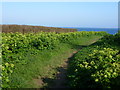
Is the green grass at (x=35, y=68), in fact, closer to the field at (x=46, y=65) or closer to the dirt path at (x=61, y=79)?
the field at (x=46, y=65)

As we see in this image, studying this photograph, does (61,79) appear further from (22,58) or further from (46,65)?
(22,58)

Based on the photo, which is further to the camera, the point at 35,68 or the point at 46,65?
the point at 46,65

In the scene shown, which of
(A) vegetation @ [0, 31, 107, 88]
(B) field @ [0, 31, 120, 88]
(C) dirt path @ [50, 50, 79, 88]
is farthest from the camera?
(C) dirt path @ [50, 50, 79, 88]

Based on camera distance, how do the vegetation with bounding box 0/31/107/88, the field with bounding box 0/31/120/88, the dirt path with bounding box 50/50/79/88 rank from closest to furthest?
1. the field with bounding box 0/31/120/88
2. the vegetation with bounding box 0/31/107/88
3. the dirt path with bounding box 50/50/79/88

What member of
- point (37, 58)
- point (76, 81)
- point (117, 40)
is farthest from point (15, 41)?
point (117, 40)

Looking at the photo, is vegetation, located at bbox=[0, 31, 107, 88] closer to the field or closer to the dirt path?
the field

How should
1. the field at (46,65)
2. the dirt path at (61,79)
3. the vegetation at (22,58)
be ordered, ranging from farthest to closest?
the dirt path at (61,79) < the vegetation at (22,58) < the field at (46,65)

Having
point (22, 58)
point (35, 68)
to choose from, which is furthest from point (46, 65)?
point (22, 58)

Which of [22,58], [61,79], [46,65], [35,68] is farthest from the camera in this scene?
[46,65]

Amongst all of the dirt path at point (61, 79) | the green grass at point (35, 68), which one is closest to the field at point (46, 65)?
the green grass at point (35, 68)

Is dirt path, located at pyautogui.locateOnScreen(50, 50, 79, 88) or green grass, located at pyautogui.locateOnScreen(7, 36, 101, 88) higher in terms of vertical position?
green grass, located at pyautogui.locateOnScreen(7, 36, 101, 88)

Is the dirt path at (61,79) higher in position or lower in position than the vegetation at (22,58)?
lower

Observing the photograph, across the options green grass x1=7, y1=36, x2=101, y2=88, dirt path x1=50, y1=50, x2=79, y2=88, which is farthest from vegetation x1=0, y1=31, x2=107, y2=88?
dirt path x1=50, y1=50, x2=79, y2=88

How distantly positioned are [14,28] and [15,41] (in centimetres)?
640
